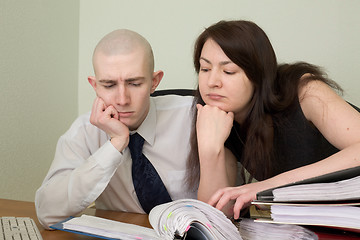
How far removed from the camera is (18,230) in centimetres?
82

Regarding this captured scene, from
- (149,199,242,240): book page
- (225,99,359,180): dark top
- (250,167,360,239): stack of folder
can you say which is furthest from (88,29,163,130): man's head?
(250,167,360,239): stack of folder

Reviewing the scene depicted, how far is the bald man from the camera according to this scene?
111 centimetres

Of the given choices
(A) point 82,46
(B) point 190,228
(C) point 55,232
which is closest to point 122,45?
(C) point 55,232

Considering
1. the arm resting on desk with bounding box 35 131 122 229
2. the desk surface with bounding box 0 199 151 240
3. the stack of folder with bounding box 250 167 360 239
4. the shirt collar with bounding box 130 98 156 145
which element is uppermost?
the stack of folder with bounding box 250 167 360 239

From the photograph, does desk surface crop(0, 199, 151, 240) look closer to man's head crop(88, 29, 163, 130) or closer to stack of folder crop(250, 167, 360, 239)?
man's head crop(88, 29, 163, 130)

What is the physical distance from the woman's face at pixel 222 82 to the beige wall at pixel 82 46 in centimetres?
95

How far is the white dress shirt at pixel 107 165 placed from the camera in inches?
43.3

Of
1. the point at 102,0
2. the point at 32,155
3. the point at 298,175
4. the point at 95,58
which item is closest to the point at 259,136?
the point at 298,175

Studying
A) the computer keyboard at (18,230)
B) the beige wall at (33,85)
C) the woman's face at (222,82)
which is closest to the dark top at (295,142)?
the woman's face at (222,82)

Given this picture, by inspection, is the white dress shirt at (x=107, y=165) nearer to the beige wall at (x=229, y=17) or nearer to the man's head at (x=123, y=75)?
the man's head at (x=123, y=75)

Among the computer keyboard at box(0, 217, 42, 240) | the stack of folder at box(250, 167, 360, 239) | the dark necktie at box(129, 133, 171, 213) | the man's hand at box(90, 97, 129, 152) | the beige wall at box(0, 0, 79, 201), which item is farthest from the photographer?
the beige wall at box(0, 0, 79, 201)

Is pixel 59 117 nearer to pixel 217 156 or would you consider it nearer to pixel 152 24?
pixel 152 24

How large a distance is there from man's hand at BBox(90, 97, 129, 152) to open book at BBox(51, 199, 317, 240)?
1.12ft

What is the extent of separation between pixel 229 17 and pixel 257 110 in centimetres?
103
